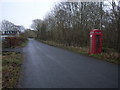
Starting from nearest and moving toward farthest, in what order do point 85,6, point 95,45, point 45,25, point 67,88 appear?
point 67,88
point 95,45
point 85,6
point 45,25

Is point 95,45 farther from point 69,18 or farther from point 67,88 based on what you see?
point 69,18

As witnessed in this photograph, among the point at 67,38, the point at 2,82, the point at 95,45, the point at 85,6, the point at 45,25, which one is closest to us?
the point at 2,82

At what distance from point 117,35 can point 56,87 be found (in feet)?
30.0

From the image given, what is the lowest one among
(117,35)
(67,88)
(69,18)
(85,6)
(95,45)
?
(67,88)

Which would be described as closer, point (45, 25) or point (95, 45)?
point (95, 45)

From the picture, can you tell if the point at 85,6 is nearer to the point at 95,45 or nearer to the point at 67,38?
the point at 67,38

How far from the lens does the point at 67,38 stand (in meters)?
24.6

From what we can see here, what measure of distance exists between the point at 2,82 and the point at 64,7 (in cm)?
2638

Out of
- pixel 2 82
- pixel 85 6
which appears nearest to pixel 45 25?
pixel 85 6

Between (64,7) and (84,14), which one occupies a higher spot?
(64,7)

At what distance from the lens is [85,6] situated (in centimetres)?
2642

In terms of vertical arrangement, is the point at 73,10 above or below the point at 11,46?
above

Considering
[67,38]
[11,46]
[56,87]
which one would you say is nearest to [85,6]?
[67,38]

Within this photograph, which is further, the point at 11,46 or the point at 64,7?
the point at 64,7
